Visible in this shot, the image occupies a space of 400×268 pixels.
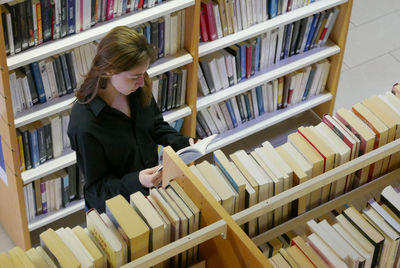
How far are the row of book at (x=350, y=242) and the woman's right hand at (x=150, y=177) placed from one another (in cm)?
60

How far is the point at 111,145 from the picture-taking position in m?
3.12

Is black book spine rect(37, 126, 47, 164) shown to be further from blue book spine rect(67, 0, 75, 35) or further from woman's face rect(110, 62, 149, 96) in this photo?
woman's face rect(110, 62, 149, 96)

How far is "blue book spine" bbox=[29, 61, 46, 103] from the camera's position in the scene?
11.6 ft

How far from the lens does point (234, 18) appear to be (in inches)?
161

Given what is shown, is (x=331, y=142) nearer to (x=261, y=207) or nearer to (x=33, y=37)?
(x=261, y=207)

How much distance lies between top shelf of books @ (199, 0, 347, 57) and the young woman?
85cm


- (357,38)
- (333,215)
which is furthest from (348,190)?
(357,38)

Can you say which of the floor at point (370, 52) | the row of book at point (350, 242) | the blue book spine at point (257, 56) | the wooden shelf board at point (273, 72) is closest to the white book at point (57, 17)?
the wooden shelf board at point (273, 72)

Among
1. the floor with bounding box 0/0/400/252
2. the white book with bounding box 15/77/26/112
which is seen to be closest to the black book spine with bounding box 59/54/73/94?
the white book with bounding box 15/77/26/112

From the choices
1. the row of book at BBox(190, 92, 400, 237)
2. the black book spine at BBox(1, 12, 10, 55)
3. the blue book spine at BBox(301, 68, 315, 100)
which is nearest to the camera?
the row of book at BBox(190, 92, 400, 237)

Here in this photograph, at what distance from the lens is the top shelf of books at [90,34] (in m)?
3.41

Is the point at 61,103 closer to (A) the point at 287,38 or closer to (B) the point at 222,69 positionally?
(B) the point at 222,69

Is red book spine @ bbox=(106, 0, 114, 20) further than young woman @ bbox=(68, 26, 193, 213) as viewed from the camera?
Yes

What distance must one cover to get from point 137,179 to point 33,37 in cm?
88
